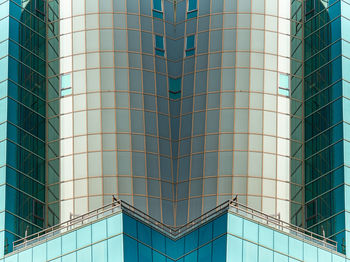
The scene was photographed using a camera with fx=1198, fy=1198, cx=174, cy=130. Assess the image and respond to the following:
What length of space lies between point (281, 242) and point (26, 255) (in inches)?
937

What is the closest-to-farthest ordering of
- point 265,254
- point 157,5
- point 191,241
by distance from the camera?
point 265,254 → point 191,241 → point 157,5

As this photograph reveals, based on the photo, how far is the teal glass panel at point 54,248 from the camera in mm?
110000

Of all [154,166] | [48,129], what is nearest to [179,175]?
[154,166]

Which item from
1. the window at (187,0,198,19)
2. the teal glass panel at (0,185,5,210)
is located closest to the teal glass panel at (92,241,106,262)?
the teal glass panel at (0,185,5,210)

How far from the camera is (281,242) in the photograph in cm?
10988

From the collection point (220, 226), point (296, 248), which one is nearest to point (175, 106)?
point (220, 226)

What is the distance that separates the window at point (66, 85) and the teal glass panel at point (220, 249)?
1204 inches

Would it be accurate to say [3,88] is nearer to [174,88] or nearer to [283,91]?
[174,88]

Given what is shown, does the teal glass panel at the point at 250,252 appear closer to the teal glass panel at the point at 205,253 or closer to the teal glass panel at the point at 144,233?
the teal glass panel at the point at 205,253

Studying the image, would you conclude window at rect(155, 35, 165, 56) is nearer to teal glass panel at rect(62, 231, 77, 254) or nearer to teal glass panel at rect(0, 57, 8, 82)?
teal glass panel at rect(0, 57, 8, 82)

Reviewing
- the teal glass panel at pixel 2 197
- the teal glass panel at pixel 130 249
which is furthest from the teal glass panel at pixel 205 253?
the teal glass panel at pixel 2 197

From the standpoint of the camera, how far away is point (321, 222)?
393ft

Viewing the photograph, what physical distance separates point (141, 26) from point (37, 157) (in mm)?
19705

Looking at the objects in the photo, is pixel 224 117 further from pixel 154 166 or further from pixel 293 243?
pixel 293 243
